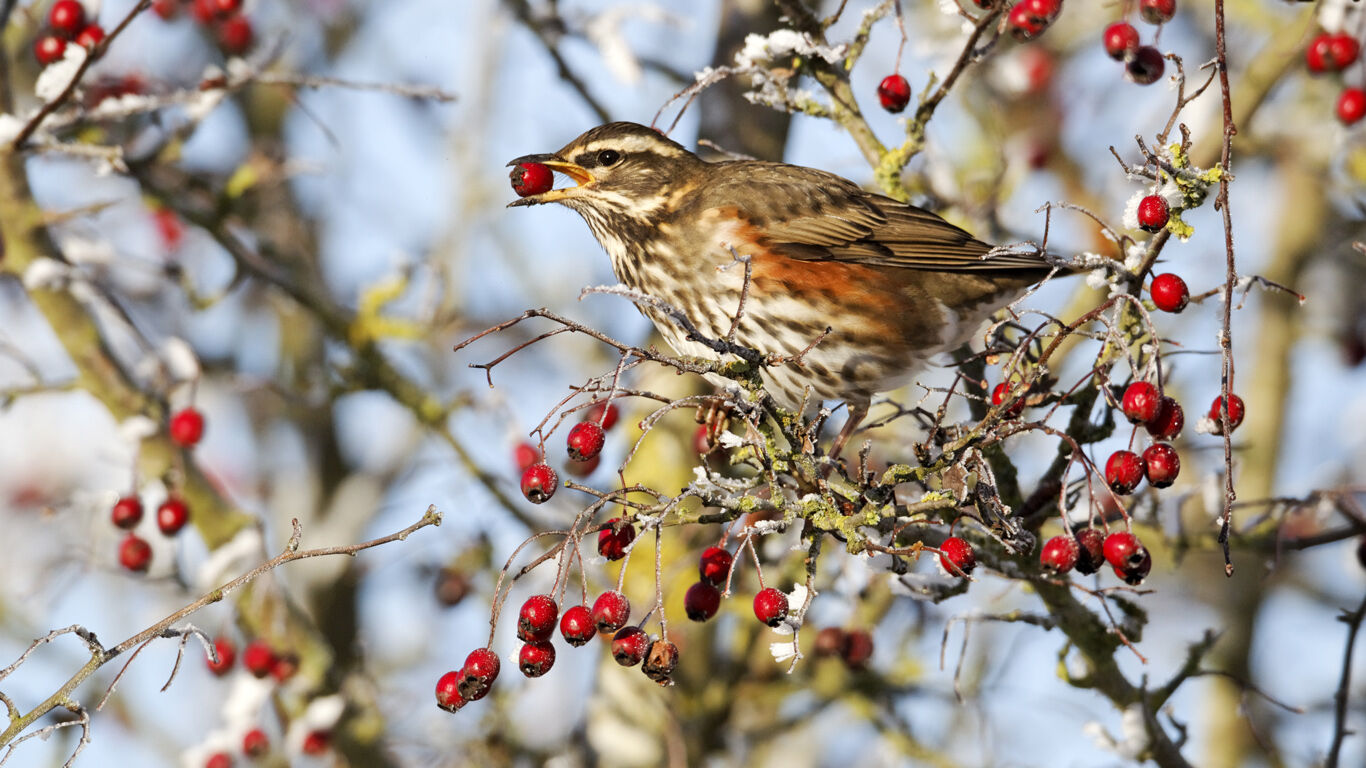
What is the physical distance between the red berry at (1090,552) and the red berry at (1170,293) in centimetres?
56

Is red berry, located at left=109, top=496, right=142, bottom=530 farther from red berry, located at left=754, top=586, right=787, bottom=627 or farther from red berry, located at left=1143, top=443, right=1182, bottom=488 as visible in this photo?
red berry, located at left=1143, top=443, right=1182, bottom=488

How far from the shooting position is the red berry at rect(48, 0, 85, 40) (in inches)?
184

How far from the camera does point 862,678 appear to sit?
5.43m

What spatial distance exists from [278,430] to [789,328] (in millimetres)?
5378

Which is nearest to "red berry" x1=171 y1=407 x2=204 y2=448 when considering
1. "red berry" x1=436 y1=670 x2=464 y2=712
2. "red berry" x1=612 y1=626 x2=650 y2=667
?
"red berry" x1=436 y1=670 x2=464 y2=712

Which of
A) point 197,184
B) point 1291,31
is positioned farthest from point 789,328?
point 197,184

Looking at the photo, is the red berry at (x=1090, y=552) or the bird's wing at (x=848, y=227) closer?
the red berry at (x=1090, y=552)

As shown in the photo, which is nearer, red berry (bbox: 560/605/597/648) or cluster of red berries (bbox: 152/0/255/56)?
red berry (bbox: 560/605/597/648)

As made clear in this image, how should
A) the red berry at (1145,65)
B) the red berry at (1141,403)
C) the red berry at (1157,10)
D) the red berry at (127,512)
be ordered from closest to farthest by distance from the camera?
the red berry at (1141,403) < the red berry at (1157,10) < the red berry at (1145,65) < the red berry at (127,512)

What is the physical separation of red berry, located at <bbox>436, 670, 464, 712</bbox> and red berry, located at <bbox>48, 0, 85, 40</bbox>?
3.10 m

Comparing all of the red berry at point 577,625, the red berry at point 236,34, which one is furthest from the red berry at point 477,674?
the red berry at point 236,34

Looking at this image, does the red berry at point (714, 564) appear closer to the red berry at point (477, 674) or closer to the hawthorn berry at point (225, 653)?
the red berry at point (477, 674)

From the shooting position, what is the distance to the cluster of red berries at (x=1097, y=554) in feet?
9.20

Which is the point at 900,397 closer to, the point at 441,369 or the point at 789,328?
the point at 789,328
